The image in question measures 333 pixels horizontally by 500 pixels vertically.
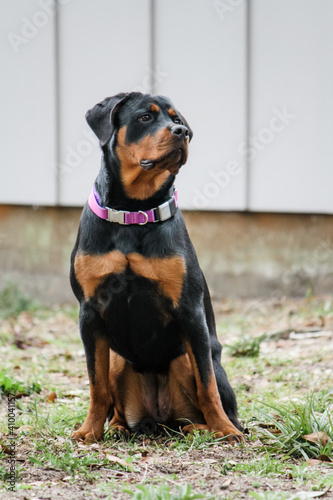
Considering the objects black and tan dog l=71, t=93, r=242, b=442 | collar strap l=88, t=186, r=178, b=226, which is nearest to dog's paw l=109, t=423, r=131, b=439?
black and tan dog l=71, t=93, r=242, b=442

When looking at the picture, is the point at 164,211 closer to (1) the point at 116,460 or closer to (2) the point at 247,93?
(1) the point at 116,460

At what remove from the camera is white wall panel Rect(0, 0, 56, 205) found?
7.33m

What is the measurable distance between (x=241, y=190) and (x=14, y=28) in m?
3.31

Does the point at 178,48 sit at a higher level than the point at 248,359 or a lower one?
higher

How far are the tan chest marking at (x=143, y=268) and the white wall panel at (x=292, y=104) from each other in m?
4.47

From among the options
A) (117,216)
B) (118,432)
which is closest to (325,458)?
(118,432)

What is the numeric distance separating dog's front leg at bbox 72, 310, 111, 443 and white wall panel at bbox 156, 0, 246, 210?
4.44 m

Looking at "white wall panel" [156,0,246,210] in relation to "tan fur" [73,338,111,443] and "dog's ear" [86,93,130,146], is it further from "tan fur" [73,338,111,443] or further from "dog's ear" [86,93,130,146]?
"tan fur" [73,338,111,443]

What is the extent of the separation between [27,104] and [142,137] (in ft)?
15.6

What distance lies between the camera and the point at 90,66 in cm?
743

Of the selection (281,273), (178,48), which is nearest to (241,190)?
(281,273)

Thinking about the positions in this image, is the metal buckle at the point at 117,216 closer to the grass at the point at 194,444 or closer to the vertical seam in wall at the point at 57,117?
the grass at the point at 194,444

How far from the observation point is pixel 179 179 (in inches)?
295

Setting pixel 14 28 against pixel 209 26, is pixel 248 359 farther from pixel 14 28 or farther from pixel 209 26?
pixel 14 28
